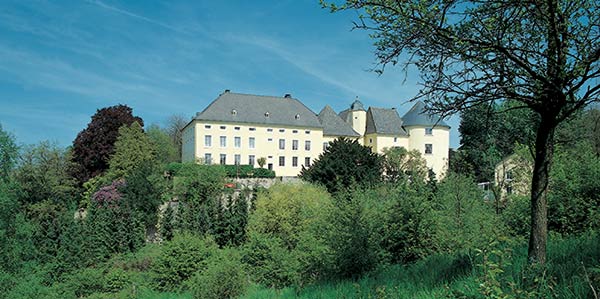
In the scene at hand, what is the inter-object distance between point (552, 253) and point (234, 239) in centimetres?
2501

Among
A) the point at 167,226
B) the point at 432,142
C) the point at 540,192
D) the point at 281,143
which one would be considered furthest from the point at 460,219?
the point at 432,142

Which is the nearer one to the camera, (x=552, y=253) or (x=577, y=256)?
(x=577, y=256)

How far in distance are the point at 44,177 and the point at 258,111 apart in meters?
23.9

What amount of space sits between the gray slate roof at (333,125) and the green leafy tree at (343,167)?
60.1 feet

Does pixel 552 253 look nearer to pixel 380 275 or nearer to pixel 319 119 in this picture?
pixel 380 275

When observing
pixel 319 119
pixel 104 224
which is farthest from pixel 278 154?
pixel 104 224

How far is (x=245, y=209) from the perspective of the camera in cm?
2966

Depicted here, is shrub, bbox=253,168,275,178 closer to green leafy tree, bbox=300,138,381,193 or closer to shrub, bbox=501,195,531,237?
green leafy tree, bbox=300,138,381,193

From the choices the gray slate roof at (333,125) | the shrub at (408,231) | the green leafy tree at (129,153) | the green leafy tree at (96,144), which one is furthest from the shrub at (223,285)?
the gray slate roof at (333,125)

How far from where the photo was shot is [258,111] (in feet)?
164

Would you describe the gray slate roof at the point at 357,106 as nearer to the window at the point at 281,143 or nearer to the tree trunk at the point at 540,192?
the window at the point at 281,143

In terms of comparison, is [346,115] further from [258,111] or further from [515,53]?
[515,53]

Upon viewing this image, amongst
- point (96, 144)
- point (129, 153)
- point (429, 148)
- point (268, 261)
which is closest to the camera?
point (268, 261)

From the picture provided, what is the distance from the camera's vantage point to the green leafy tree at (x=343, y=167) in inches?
1268
